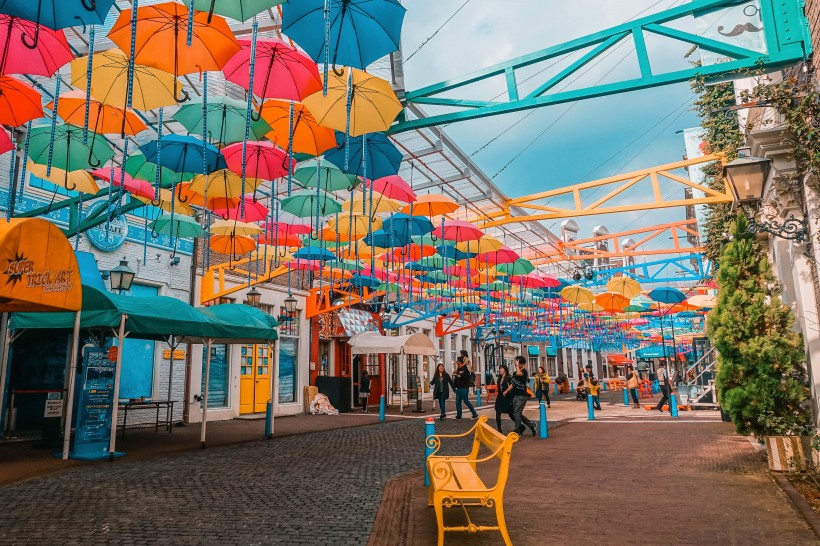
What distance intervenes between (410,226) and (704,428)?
9.02 metres

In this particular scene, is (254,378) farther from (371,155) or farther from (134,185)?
(371,155)

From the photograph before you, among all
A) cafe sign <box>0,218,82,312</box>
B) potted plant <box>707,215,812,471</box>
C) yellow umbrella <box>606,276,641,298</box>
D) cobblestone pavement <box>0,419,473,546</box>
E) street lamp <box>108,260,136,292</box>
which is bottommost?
cobblestone pavement <box>0,419,473,546</box>

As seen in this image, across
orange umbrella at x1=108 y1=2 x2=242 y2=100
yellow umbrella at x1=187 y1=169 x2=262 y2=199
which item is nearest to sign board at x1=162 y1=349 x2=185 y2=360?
yellow umbrella at x1=187 y1=169 x2=262 y2=199

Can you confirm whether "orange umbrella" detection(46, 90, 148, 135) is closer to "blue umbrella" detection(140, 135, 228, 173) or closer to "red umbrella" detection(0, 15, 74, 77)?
"blue umbrella" detection(140, 135, 228, 173)

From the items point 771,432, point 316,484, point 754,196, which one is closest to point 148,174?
point 316,484

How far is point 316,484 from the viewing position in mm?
6910

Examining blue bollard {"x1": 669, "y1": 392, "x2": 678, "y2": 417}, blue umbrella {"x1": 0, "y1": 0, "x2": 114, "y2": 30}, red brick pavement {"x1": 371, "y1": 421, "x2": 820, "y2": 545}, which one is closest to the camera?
red brick pavement {"x1": 371, "y1": 421, "x2": 820, "y2": 545}

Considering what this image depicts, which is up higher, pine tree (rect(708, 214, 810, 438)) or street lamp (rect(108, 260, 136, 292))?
street lamp (rect(108, 260, 136, 292))

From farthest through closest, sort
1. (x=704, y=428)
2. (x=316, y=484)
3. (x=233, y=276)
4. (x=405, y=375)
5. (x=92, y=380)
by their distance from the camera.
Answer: (x=405, y=375)
(x=233, y=276)
(x=704, y=428)
(x=92, y=380)
(x=316, y=484)

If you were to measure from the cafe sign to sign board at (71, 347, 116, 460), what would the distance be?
1.92 metres

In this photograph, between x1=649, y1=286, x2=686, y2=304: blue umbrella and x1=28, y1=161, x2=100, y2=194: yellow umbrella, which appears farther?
x1=649, y1=286, x2=686, y2=304: blue umbrella

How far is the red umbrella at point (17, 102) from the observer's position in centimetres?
673

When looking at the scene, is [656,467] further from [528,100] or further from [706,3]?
[706,3]

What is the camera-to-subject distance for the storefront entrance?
58.3 feet
